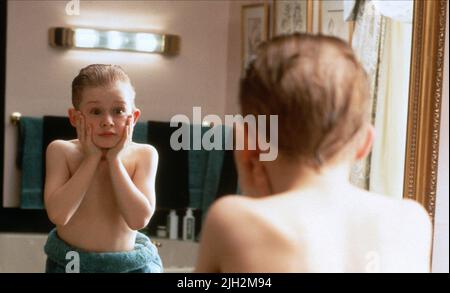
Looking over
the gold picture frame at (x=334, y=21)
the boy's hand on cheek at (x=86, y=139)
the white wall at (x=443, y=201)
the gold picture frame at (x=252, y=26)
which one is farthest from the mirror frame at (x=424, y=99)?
the boy's hand on cheek at (x=86, y=139)

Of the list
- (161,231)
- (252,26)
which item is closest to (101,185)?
(161,231)

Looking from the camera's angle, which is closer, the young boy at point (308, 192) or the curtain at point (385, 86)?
the young boy at point (308, 192)

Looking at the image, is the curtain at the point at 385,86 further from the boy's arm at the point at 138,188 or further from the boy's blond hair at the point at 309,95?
the boy's blond hair at the point at 309,95

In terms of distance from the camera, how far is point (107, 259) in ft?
2.50

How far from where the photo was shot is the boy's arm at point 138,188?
0.75m

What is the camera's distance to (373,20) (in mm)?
934

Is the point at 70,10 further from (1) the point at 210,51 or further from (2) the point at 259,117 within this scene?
(2) the point at 259,117

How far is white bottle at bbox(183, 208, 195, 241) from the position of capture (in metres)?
0.85

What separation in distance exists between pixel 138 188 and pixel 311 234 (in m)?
0.32

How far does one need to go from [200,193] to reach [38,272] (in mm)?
216

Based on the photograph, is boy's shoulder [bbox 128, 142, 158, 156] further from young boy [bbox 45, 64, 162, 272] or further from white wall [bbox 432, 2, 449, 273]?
white wall [bbox 432, 2, 449, 273]

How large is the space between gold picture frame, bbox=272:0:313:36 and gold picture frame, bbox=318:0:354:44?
0.6 inches

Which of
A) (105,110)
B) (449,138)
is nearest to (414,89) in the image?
(449,138)

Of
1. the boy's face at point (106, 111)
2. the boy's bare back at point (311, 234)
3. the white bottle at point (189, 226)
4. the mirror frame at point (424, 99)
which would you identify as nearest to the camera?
the boy's bare back at point (311, 234)
